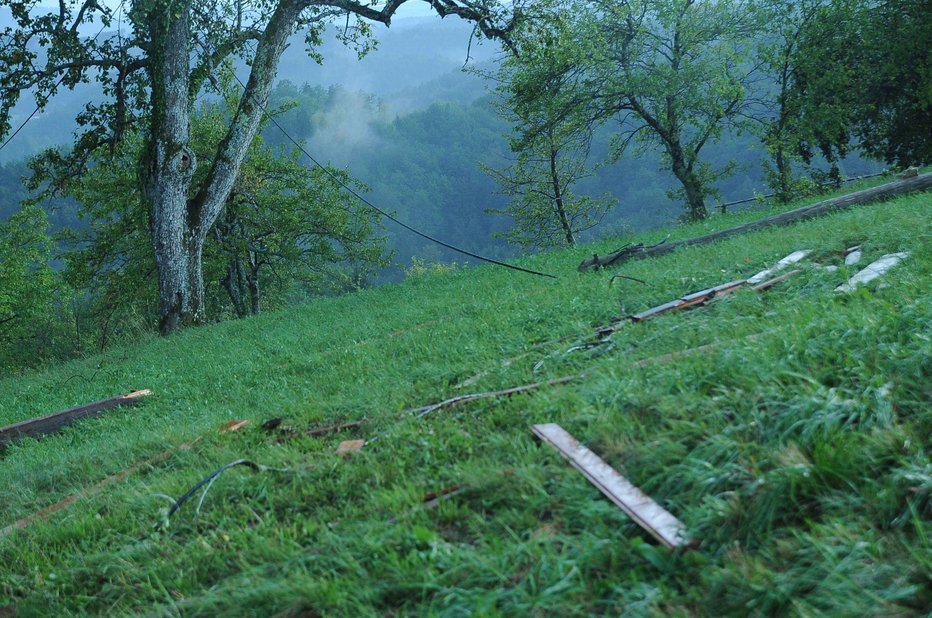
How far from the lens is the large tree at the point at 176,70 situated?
1580 centimetres

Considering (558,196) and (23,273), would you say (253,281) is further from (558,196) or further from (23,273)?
(558,196)

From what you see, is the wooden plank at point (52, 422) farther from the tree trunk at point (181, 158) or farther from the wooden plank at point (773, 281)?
the tree trunk at point (181, 158)

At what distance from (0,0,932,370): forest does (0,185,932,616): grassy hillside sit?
10.5m

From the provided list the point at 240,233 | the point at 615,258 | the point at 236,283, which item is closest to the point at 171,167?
the point at 615,258

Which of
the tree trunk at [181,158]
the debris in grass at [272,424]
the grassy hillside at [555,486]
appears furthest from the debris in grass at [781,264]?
the tree trunk at [181,158]

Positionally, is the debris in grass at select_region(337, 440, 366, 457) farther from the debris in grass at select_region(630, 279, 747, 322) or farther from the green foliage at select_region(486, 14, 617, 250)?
the green foliage at select_region(486, 14, 617, 250)

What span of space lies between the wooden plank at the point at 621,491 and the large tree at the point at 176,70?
14597 mm

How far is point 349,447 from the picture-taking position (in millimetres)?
4324

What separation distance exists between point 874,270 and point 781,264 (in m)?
1.41

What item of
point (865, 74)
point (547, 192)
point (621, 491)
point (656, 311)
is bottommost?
point (621, 491)

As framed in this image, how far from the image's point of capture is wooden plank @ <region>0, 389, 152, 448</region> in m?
7.57

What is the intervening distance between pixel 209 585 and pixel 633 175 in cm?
10493

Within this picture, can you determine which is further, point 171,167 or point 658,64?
point 658,64

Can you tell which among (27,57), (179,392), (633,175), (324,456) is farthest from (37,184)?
(633,175)
